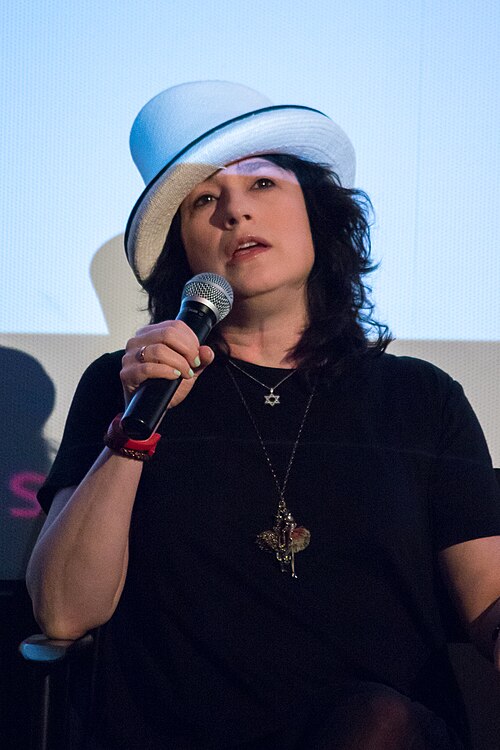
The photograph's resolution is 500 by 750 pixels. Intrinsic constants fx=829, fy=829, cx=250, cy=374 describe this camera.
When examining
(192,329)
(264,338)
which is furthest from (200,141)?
(192,329)

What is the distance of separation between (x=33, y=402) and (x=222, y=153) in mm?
663

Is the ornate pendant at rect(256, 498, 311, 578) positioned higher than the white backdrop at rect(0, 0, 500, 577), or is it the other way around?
the white backdrop at rect(0, 0, 500, 577)

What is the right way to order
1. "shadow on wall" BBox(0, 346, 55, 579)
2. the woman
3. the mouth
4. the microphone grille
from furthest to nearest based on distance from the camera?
"shadow on wall" BBox(0, 346, 55, 579)
the mouth
the woman
the microphone grille

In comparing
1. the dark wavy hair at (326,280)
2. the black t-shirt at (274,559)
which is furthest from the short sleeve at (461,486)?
the dark wavy hair at (326,280)

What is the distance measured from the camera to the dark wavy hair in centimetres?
141

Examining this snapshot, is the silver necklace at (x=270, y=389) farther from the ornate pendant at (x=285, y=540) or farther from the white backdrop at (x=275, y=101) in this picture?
the white backdrop at (x=275, y=101)

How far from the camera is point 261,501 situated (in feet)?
4.03

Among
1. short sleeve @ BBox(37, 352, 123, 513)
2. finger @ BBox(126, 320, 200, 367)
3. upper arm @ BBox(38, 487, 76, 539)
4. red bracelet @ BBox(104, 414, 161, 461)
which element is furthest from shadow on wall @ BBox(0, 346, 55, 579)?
finger @ BBox(126, 320, 200, 367)

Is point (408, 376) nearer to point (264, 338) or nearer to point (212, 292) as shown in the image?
point (264, 338)

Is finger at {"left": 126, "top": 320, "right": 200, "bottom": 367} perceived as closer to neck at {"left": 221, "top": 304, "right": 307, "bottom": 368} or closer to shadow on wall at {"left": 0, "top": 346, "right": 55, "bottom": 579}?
neck at {"left": 221, "top": 304, "right": 307, "bottom": 368}

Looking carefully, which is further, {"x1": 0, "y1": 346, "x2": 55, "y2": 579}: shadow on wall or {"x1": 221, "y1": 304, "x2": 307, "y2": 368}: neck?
{"x1": 0, "y1": 346, "x2": 55, "y2": 579}: shadow on wall

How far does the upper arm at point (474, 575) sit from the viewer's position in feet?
3.92

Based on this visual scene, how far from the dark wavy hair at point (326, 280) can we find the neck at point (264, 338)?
0.05 ft

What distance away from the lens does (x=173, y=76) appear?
5.47 ft
